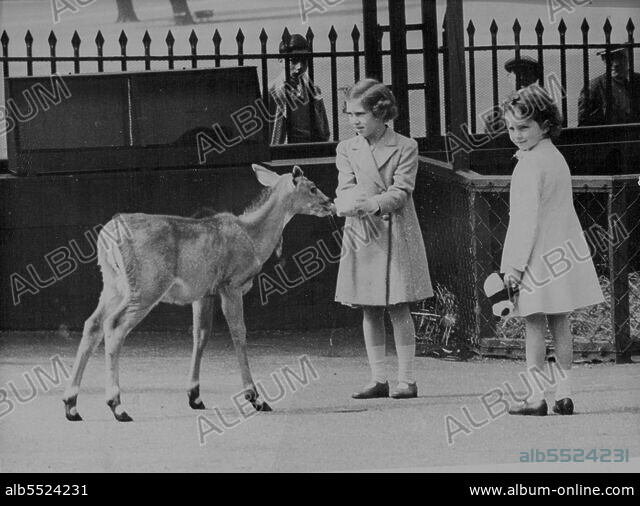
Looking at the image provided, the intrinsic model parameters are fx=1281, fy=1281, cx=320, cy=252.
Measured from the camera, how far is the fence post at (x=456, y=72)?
7.93 metres

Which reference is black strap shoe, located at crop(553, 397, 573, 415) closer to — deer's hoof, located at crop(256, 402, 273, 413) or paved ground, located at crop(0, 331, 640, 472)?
paved ground, located at crop(0, 331, 640, 472)

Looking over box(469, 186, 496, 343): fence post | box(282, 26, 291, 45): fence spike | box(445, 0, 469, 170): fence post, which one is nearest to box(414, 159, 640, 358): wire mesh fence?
box(469, 186, 496, 343): fence post

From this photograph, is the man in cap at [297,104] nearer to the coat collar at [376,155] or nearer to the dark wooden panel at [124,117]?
the dark wooden panel at [124,117]

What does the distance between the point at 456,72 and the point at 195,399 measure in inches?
113

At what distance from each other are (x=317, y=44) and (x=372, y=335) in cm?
283

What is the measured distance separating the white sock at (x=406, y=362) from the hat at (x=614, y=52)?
2918 mm

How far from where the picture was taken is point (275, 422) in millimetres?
6328

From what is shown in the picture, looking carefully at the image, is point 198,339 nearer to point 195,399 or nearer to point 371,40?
point 195,399

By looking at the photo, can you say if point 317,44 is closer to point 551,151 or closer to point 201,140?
point 201,140

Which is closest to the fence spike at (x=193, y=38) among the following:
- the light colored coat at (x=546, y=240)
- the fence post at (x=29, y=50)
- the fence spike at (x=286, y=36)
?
the fence spike at (x=286, y=36)

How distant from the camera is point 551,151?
642cm

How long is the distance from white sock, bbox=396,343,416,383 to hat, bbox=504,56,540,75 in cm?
318

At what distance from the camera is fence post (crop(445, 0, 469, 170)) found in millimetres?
7930

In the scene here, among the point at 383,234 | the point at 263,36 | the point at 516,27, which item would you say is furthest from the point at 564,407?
the point at 516,27
